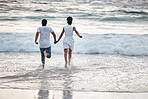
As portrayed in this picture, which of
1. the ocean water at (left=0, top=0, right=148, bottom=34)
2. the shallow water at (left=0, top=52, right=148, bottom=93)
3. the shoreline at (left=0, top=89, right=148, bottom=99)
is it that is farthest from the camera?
the ocean water at (left=0, top=0, right=148, bottom=34)

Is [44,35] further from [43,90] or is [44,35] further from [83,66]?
[43,90]

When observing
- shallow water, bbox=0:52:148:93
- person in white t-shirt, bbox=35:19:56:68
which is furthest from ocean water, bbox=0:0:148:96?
person in white t-shirt, bbox=35:19:56:68

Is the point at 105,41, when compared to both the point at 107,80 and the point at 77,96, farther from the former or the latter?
the point at 77,96

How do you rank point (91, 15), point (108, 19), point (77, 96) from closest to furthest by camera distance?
point (77, 96)
point (108, 19)
point (91, 15)

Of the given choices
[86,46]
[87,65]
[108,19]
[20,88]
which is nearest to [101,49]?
[86,46]

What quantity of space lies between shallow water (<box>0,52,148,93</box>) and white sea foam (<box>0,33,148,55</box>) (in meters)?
1.18

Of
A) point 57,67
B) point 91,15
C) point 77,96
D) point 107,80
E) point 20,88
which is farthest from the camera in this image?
point 91,15

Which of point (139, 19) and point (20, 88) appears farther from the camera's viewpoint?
point (139, 19)

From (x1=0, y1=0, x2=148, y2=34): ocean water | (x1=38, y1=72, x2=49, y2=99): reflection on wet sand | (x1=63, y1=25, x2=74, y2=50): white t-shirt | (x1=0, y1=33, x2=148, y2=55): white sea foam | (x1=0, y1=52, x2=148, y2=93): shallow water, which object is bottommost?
(x1=0, y1=0, x2=148, y2=34): ocean water

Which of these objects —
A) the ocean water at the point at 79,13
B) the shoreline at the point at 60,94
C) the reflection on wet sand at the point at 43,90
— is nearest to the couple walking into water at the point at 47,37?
the reflection on wet sand at the point at 43,90

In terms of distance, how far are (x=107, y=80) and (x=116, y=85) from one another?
1.54ft

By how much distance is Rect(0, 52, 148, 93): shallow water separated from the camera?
5949mm

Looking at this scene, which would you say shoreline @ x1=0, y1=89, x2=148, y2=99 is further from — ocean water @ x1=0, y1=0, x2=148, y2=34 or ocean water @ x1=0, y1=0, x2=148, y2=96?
ocean water @ x1=0, y1=0, x2=148, y2=34

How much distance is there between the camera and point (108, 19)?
82.8 ft
